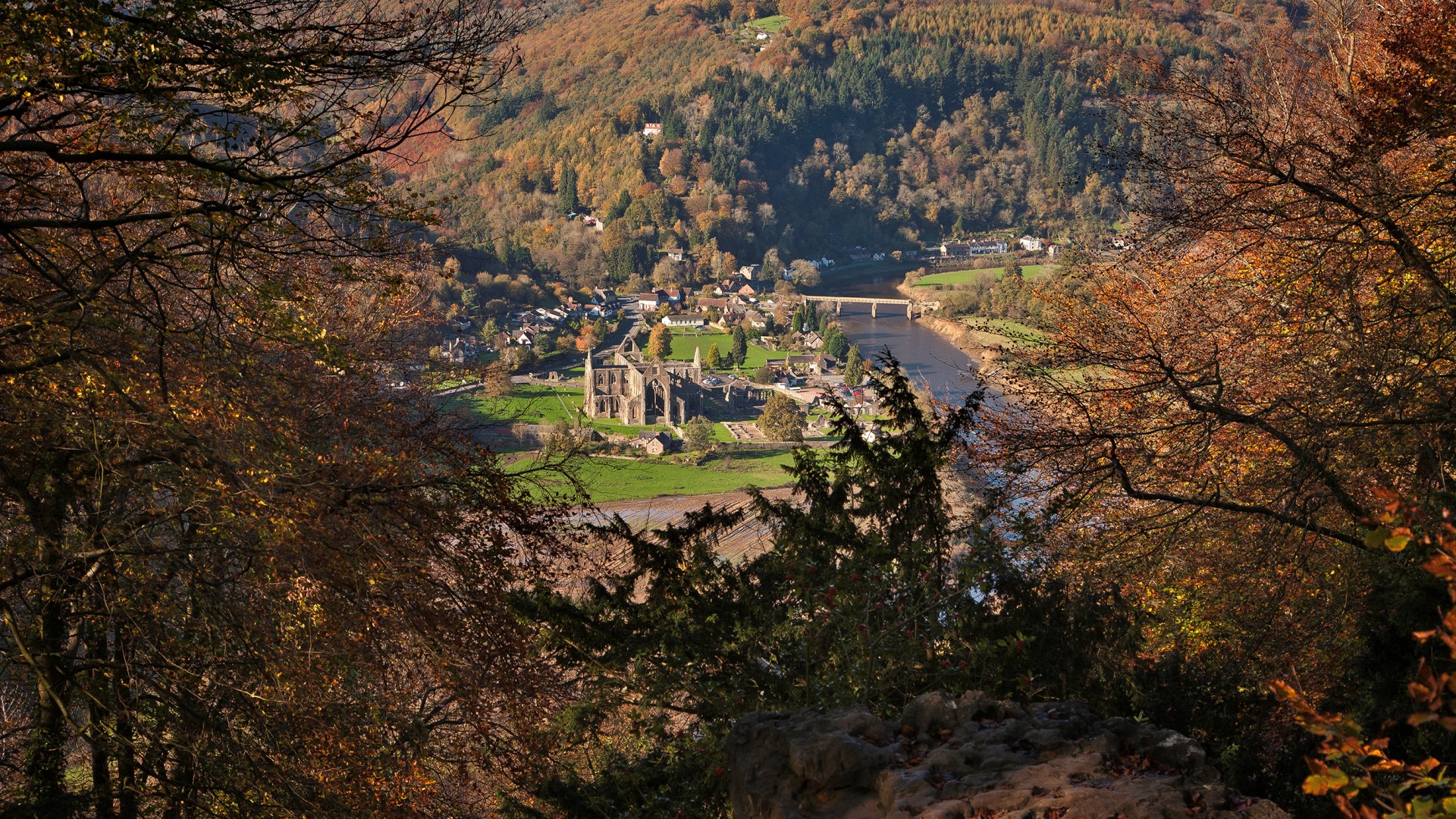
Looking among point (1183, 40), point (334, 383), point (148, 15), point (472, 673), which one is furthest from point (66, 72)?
point (1183, 40)

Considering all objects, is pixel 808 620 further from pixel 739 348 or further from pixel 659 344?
pixel 659 344

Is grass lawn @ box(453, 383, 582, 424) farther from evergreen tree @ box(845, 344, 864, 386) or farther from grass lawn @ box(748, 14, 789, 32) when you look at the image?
grass lawn @ box(748, 14, 789, 32)

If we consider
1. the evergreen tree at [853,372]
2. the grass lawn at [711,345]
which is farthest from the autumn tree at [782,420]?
the grass lawn at [711,345]

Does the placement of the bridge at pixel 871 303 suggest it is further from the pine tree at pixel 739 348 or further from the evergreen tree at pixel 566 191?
the evergreen tree at pixel 566 191

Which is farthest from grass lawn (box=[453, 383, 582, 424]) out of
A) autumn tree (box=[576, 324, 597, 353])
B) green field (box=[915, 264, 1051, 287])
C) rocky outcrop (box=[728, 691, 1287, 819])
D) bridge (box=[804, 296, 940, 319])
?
rocky outcrop (box=[728, 691, 1287, 819])

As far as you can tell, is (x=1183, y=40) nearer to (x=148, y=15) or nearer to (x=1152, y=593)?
(x=1152, y=593)

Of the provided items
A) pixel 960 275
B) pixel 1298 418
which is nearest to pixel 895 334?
pixel 960 275
